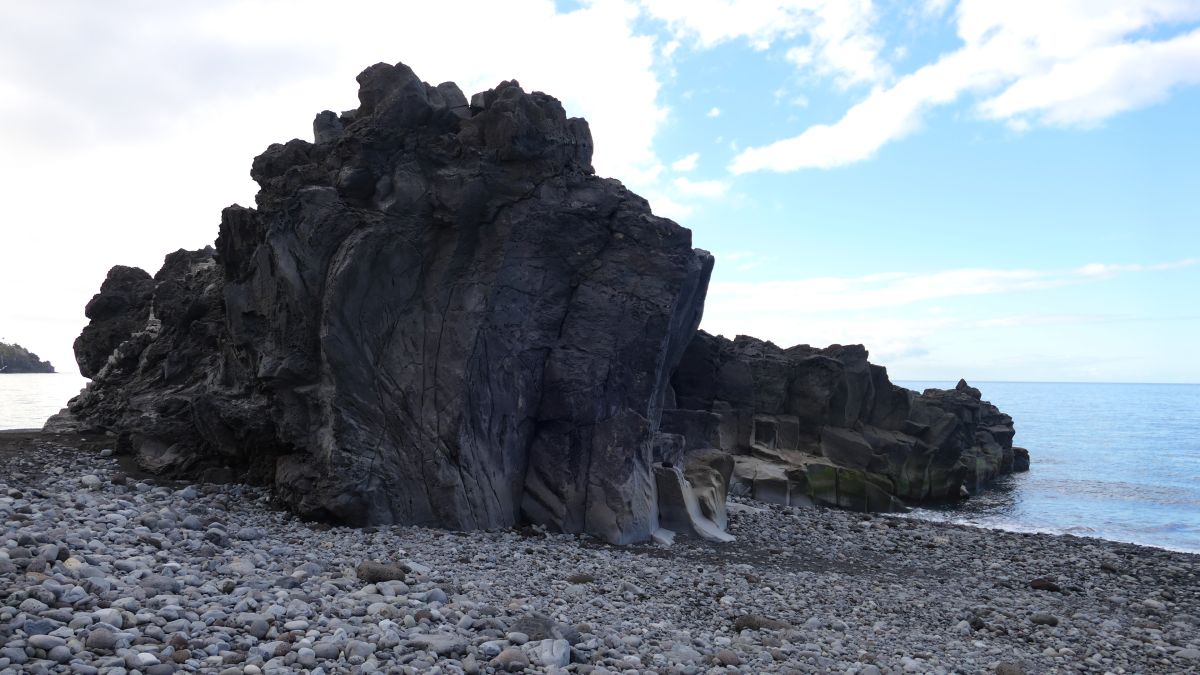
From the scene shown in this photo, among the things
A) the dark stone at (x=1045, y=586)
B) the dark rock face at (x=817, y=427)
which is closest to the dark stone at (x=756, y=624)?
the dark stone at (x=1045, y=586)

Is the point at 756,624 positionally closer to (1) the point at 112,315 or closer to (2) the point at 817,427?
(1) the point at 112,315

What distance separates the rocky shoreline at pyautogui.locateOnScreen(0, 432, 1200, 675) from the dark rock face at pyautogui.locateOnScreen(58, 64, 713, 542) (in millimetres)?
1380

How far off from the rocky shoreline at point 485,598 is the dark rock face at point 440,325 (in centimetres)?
138

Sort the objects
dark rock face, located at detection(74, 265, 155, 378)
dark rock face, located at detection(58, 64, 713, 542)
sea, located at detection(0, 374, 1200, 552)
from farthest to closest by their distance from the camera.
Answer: sea, located at detection(0, 374, 1200, 552), dark rock face, located at detection(74, 265, 155, 378), dark rock face, located at detection(58, 64, 713, 542)

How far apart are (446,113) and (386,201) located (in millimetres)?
2865

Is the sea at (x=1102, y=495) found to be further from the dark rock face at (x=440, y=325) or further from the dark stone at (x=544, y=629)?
the dark stone at (x=544, y=629)

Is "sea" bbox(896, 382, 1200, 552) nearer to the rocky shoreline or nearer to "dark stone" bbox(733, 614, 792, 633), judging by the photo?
the rocky shoreline

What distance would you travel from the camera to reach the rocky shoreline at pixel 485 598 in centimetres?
940

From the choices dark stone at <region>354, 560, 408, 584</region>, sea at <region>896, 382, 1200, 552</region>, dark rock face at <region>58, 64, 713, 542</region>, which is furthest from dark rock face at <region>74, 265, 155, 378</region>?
Answer: sea at <region>896, 382, 1200, 552</region>

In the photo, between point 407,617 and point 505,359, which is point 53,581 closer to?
point 407,617

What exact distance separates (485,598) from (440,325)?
28.9 ft

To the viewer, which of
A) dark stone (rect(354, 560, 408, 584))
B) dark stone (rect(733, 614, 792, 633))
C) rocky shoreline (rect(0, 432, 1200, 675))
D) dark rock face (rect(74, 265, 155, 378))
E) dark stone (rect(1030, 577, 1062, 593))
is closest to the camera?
rocky shoreline (rect(0, 432, 1200, 675))

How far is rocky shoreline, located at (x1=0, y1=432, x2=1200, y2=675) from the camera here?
30.8ft

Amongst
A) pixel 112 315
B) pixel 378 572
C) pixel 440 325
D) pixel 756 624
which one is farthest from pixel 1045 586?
pixel 112 315
